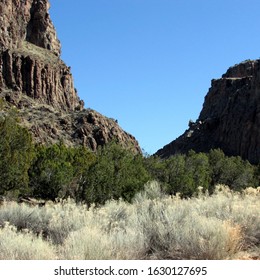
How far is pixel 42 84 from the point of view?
402 ft

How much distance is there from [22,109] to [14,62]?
2286cm

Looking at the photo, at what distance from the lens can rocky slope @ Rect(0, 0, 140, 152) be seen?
9925 centimetres

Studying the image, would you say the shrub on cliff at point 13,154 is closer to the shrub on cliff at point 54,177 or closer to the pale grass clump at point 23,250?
the shrub on cliff at point 54,177

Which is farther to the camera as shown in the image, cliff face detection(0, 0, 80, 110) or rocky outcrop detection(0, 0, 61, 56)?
rocky outcrop detection(0, 0, 61, 56)

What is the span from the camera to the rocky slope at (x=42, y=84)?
9925 cm

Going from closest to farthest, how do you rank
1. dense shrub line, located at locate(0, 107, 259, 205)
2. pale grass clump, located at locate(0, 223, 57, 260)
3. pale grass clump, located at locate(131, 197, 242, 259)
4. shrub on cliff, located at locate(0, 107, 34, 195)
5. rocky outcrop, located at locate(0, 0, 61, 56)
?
pale grass clump, located at locate(0, 223, 57, 260)
pale grass clump, located at locate(131, 197, 242, 259)
shrub on cliff, located at locate(0, 107, 34, 195)
dense shrub line, located at locate(0, 107, 259, 205)
rocky outcrop, located at locate(0, 0, 61, 56)

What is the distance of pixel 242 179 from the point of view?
6116 cm

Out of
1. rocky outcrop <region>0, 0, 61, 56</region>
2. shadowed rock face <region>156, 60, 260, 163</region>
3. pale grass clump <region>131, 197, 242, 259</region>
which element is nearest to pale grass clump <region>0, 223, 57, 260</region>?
pale grass clump <region>131, 197, 242, 259</region>

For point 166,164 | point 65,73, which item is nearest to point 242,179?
point 166,164

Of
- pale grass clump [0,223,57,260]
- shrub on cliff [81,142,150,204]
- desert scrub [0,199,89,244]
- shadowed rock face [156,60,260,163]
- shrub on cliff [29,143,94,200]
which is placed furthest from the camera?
shadowed rock face [156,60,260,163]

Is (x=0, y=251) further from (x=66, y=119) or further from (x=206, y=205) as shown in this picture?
(x=66, y=119)

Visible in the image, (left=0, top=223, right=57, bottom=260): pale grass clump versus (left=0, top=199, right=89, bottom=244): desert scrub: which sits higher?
(left=0, top=199, right=89, bottom=244): desert scrub

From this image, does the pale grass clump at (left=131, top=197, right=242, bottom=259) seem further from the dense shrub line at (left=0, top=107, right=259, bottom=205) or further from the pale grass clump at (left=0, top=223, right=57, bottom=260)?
the dense shrub line at (left=0, top=107, right=259, bottom=205)

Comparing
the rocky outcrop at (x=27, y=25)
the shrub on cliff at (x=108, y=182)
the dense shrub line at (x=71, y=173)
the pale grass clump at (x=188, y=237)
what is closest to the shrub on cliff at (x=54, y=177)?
the dense shrub line at (x=71, y=173)
